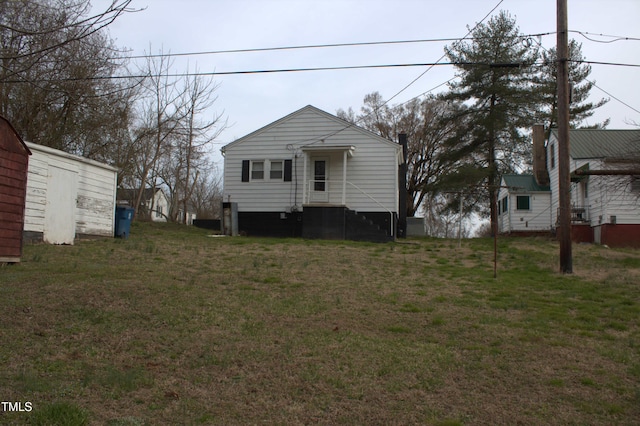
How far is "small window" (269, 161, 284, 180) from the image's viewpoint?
22.9 metres

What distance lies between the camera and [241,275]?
35.8ft

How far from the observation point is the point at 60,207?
1430 centimetres

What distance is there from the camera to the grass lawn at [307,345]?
5168mm

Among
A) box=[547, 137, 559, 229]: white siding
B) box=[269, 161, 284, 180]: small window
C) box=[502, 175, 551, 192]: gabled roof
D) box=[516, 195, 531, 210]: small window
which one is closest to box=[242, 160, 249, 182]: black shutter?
box=[269, 161, 284, 180]: small window

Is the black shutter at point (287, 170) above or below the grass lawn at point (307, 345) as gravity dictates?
above

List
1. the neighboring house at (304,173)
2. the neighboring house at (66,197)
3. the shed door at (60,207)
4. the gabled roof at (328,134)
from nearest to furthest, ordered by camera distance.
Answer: the neighboring house at (66,197)
the shed door at (60,207)
the neighboring house at (304,173)
the gabled roof at (328,134)

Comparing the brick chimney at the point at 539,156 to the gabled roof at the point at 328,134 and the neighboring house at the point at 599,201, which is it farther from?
the gabled roof at the point at 328,134

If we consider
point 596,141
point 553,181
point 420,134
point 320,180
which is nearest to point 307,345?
point 320,180

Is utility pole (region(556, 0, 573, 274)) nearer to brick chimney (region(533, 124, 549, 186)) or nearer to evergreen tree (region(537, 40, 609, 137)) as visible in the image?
brick chimney (region(533, 124, 549, 186))

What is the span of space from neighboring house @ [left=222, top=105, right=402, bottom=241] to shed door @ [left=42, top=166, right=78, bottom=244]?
8.21m

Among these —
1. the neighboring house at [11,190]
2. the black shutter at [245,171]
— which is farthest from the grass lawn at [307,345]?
the black shutter at [245,171]

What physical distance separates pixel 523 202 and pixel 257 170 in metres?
15.4

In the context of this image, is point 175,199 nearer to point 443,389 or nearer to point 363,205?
point 363,205

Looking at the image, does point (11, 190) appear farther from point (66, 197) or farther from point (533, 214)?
point (533, 214)
